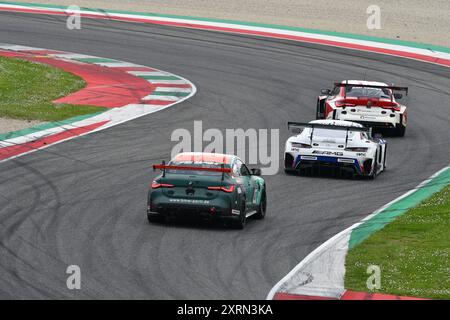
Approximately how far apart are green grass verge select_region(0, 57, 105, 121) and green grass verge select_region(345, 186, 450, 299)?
42.4 feet

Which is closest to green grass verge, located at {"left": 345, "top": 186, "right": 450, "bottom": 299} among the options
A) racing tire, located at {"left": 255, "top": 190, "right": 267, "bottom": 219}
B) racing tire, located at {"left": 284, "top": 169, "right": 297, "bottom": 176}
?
racing tire, located at {"left": 255, "top": 190, "right": 267, "bottom": 219}

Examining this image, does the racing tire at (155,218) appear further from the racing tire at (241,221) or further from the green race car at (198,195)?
the racing tire at (241,221)

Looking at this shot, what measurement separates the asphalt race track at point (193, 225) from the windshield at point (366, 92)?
4.28ft

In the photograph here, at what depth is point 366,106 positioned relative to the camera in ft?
103

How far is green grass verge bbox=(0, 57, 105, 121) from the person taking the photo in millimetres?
32156

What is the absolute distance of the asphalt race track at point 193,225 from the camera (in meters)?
16.8

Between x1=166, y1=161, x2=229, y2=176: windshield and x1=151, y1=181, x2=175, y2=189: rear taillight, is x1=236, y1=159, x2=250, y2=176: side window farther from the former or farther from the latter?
x1=151, y1=181, x2=175, y2=189: rear taillight

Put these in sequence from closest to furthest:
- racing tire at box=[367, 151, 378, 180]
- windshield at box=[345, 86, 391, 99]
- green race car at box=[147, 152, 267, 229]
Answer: green race car at box=[147, 152, 267, 229] < racing tire at box=[367, 151, 378, 180] < windshield at box=[345, 86, 391, 99]

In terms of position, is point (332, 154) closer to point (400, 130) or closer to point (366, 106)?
point (366, 106)

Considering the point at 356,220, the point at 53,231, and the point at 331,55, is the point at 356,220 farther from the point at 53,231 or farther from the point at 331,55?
the point at 331,55

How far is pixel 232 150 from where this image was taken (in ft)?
94.8

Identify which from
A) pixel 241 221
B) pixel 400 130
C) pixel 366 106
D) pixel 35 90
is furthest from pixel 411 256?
pixel 35 90

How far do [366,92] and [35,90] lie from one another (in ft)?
33.9
